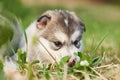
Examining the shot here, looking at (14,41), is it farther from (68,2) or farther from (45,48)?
(68,2)

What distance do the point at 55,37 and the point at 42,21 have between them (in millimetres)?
209

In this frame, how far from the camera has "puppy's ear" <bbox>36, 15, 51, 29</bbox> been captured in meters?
4.55

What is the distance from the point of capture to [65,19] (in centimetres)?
441

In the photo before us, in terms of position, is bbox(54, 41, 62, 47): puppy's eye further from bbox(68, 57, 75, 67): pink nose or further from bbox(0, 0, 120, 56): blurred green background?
bbox(0, 0, 120, 56): blurred green background

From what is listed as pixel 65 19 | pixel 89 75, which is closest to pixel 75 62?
pixel 89 75

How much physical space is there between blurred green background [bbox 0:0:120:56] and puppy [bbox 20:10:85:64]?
2.95 feet

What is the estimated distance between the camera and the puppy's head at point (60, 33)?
4.37 metres

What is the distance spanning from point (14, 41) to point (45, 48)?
52cm

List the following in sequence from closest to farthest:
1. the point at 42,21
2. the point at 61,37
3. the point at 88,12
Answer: the point at 61,37, the point at 42,21, the point at 88,12

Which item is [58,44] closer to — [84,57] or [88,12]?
[84,57]

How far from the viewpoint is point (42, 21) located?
457cm

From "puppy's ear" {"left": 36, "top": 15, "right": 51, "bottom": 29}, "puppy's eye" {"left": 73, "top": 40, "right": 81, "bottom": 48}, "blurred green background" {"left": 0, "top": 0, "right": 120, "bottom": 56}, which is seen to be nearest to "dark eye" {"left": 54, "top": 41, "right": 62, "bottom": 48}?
"puppy's eye" {"left": 73, "top": 40, "right": 81, "bottom": 48}

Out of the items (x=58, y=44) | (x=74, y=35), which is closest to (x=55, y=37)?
(x=58, y=44)

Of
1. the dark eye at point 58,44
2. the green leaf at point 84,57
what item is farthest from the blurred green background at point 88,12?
the green leaf at point 84,57
